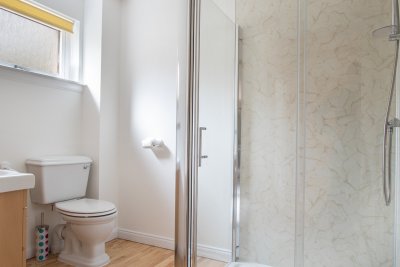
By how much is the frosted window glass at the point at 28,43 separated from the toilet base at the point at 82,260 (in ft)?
4.91

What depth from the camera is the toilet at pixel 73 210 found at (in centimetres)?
193

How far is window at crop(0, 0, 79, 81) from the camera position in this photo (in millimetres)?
2031

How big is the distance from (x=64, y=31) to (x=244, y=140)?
186 cm

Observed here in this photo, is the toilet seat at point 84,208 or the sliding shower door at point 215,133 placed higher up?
the sliding shower door at point 215,133

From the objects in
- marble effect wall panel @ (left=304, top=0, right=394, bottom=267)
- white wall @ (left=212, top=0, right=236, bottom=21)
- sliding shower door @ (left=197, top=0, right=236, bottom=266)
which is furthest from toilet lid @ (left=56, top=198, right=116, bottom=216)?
white wall @ (left=212, top=0, right=236, bottom=21)

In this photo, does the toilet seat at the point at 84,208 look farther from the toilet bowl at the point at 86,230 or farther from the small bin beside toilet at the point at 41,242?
the small bin beside toilet at the point at 41,242

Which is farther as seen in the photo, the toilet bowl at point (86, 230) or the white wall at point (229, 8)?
the toilet bowl at point (86, 230)

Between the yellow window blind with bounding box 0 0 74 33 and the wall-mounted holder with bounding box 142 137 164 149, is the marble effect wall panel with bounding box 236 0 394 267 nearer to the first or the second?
the wall-mounted holder with bounding box 142 137 164 149

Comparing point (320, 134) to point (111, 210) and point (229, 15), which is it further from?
point (111, 210)

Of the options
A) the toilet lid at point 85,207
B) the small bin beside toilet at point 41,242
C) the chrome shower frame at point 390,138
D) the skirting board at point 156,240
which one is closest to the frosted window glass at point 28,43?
the toilet lid at point 85,207

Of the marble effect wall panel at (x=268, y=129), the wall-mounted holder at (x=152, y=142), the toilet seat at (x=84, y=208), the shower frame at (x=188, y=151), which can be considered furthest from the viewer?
the wall-mounted holder at (x=152, y=142)

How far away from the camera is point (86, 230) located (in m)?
1.93

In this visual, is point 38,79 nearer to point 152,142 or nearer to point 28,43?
point 28,43

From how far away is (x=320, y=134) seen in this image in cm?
170
